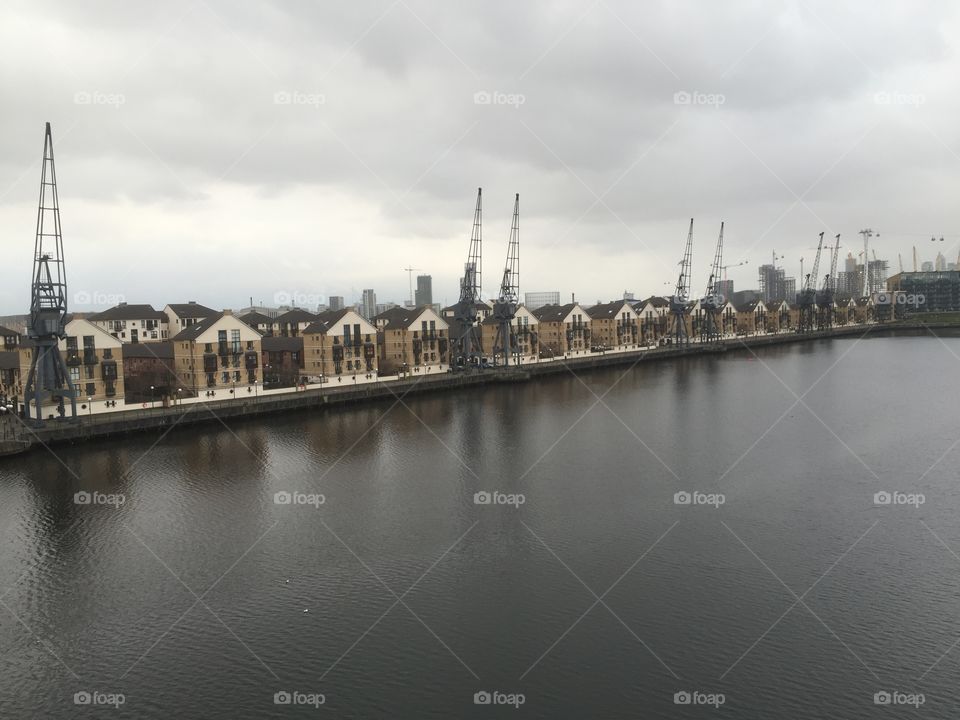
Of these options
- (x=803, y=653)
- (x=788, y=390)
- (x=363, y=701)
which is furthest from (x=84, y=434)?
(x=788, y=390)

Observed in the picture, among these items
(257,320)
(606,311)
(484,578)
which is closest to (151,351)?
(257,320)

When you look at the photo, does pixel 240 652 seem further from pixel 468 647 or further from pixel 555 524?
pixel 555 524

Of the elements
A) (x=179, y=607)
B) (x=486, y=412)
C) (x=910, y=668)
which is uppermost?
(x=486, y=412)

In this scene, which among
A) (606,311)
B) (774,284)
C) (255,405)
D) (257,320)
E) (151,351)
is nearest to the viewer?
(255,405)

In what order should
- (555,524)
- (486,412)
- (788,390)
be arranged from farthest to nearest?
1. (788,390)
2. (486,412)
3. (555,524)

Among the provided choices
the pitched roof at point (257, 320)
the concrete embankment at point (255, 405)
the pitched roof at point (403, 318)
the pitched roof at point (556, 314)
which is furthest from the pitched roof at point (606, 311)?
the pitched roof at point (257, 320)

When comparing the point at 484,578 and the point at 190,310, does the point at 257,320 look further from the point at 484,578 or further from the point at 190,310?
the point at 484,578

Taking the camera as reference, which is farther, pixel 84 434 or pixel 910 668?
pixel 84 434
